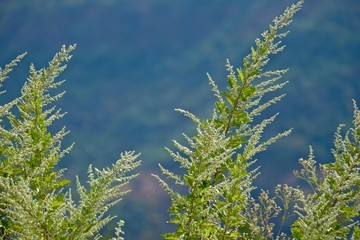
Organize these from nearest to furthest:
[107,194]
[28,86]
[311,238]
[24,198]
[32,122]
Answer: [24,198] → [107,194] → [311,238] → [32,122] → [28,86]

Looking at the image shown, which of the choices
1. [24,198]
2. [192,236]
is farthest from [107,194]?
[192,236]

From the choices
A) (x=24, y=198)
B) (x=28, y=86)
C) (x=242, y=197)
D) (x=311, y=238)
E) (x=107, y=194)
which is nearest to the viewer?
(x=24, y=198)

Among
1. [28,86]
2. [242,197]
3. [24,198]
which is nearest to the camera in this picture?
[24,198]

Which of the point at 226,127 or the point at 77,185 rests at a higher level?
the point at 226,127

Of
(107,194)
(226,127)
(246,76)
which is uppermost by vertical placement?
(246,76)

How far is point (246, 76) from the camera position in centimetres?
468

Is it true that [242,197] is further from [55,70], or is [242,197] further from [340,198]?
[55,70]

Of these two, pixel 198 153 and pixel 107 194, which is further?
pixel 198 153

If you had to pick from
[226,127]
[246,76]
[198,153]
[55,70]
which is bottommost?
[198,153]

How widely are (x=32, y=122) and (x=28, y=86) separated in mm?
459

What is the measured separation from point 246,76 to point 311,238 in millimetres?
1564

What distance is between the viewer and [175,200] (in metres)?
4.04

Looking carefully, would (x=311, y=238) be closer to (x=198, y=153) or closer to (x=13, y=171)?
(x=198, y=153)

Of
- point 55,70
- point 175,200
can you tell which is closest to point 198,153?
point 175,200
